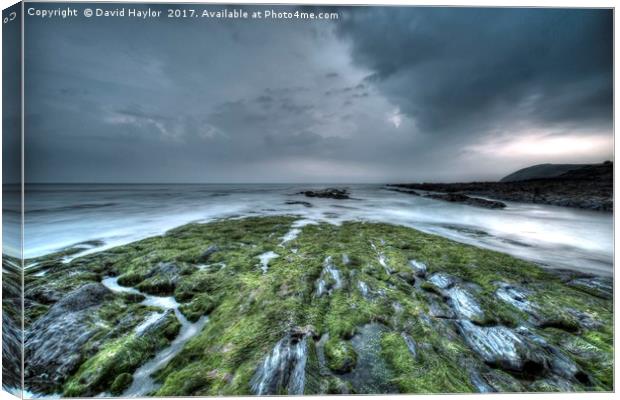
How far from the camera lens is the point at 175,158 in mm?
4273

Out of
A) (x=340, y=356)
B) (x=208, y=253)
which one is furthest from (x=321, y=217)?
(x=340, y=356)

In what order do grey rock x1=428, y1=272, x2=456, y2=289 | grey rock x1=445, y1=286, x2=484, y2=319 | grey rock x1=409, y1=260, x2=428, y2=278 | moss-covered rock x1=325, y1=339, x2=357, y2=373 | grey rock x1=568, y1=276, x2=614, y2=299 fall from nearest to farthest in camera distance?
1. moss-covered rock x1=325, y1=339, x2=357, y2=373
2. grey rock x1=445, y1=286, x2=484, y2=319
3. grey rock x1=568, y1=276, x2=614, y2=299
4. grey rock x1=428, y1=272, x2=456, y2=289
5. grey rock x1=409, y1=260, x2=428, y2=278

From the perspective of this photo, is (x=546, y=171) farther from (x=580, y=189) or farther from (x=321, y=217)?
(x=321, y=217)

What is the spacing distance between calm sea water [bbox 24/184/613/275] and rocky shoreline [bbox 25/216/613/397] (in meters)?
0.43

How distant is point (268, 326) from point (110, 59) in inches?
180

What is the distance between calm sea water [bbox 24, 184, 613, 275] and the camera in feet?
11.2

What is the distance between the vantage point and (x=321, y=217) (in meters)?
5.79

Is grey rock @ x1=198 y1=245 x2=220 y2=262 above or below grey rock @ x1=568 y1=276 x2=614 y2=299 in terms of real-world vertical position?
below

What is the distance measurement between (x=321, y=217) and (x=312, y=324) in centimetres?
318

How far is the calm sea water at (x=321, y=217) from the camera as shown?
3.40 meters

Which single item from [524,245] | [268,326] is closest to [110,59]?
[268,326]

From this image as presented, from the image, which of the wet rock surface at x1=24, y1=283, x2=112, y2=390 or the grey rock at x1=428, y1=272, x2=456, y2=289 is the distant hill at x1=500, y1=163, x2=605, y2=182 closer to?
the grey rock at x1=428, y1=272, x2=456, y2=289

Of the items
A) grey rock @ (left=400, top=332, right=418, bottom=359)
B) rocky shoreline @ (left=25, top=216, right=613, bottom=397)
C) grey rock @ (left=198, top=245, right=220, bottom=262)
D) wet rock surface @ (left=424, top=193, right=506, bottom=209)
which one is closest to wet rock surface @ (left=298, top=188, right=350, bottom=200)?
rocky shoreline @ (left=25, top=216, right=613, bottom=397)

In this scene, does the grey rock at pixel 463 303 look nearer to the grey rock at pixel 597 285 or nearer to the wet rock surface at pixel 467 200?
the grey rock at pixel 597 285
